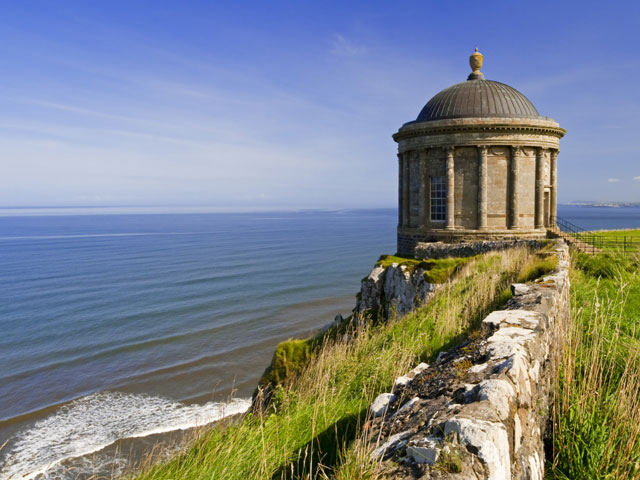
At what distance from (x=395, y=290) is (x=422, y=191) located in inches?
407

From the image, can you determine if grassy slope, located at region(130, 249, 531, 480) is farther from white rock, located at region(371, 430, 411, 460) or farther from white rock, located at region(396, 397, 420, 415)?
white rock, located at region(396, 397, 420, 415)

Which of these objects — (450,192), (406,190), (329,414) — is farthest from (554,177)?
(329,414)

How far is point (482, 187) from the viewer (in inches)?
885

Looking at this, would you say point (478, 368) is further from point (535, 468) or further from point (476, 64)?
point (476, 64)

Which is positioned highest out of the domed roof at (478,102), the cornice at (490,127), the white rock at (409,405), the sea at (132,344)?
the domed roof at (478,102)

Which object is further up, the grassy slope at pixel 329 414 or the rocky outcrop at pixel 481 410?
the rocky outcrop at pixel 481 410

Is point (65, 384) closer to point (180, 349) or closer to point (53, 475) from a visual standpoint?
point (180, 349)

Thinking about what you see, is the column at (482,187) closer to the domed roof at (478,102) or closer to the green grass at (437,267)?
the domed roof at (478,102)

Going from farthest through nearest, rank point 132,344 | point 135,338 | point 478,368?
point 135,338
point 132,344
point 478,368

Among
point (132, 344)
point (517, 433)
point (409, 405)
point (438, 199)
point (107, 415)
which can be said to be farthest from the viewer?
point (438, 199)

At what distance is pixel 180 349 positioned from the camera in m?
22.7

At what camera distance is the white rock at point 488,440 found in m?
2.23

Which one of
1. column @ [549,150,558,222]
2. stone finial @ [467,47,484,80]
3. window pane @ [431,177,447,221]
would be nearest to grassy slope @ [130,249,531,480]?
window pane @ [431,177,447,221]

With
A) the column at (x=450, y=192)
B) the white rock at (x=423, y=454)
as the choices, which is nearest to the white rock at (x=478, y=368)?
the white rock at (x=423, y=454)
